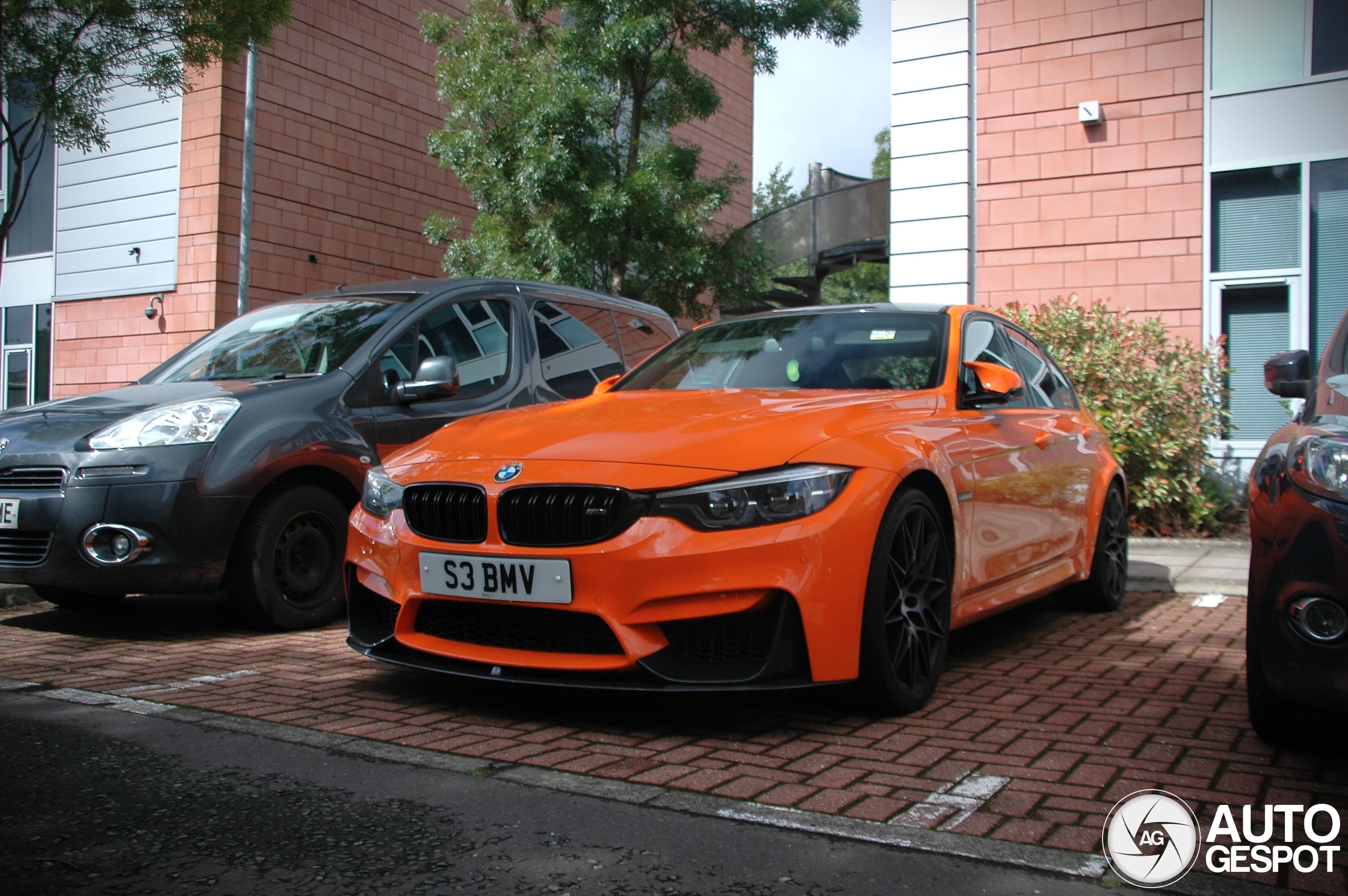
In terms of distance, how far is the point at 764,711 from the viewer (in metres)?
3.94

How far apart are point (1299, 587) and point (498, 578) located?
7.38 ft

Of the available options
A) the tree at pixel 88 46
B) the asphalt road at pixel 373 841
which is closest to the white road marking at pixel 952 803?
the asphalt road at pixel 373 841

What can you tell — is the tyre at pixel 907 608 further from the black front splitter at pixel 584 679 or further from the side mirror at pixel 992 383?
the side mirror at pixel 992 383

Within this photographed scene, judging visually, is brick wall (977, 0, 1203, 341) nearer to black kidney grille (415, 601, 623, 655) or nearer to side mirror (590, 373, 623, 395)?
side mirror (590, 373, 623, 395)

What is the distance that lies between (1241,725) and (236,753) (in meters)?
3.14

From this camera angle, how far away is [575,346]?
23.3 ft

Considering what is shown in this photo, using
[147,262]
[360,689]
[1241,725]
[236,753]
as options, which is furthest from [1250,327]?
[147,262]

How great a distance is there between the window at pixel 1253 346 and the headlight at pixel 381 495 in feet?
27.6

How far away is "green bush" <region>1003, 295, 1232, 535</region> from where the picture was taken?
8.94 metres

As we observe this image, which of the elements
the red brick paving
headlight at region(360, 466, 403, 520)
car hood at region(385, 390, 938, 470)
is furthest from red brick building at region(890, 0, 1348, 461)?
headlight at region(360, 466, 403, 520)

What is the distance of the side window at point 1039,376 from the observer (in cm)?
573

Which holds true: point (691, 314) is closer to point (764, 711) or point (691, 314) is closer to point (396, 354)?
point (396, 354)

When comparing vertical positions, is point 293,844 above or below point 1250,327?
below

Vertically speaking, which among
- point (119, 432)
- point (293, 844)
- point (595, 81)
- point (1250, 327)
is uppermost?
point (595, 81)
